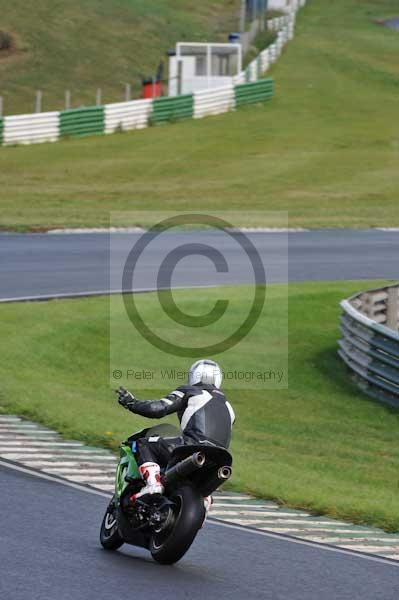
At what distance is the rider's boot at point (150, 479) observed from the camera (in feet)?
28.7

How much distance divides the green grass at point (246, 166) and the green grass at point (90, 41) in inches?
319

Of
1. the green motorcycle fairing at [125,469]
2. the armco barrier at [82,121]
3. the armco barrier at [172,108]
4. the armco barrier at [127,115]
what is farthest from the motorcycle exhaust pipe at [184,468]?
the armco barrier at [172,108]

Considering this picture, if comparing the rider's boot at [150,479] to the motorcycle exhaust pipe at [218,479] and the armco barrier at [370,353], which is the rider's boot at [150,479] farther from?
the armco barrier at [370,353]

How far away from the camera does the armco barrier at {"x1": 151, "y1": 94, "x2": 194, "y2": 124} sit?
47.6 meters

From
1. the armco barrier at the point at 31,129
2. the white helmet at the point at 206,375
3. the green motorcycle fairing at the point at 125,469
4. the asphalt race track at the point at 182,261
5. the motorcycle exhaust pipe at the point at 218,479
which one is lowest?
the asphalt race track at the point at 182,261

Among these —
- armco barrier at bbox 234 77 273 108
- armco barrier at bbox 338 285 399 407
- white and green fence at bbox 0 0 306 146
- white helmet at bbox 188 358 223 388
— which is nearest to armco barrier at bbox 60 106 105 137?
white and green fence at bbox 0 0 306 146

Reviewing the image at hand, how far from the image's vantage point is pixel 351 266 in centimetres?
2731

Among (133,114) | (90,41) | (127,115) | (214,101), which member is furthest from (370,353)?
(90,41)

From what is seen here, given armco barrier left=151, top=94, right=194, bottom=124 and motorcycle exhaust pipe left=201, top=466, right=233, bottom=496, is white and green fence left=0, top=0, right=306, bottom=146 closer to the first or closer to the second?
armco barrier left=151, top=94, right=194, bottom=124

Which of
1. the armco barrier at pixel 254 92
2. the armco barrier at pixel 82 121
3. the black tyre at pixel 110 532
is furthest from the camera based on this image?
the armco barrier at pixel 254 92

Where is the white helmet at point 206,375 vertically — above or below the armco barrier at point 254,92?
above

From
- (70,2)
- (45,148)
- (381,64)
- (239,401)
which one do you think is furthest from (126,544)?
(70,2)

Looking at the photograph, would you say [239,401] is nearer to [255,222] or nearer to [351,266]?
[351,266]

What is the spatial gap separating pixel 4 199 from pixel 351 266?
11964 mm
